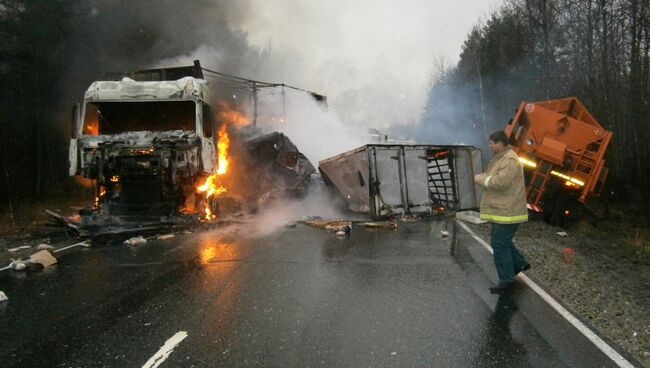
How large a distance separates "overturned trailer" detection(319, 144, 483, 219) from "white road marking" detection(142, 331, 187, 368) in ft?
23.4

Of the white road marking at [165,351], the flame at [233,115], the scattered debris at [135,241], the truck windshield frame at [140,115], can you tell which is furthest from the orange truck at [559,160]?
the flame at [233,115]

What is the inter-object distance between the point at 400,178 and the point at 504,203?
5.74 meters

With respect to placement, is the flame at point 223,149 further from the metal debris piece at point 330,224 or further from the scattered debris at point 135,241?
the scattered debris at point 135,241

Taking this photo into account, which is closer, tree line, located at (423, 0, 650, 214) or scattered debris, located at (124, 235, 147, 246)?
scattered debris, located at (124, 235, 147, 246)

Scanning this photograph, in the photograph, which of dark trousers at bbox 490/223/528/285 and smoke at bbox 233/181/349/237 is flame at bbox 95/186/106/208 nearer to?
smoke at bbox 233/181/349/237

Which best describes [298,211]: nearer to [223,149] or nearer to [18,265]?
[223,149]

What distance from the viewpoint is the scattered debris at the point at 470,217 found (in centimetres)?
990

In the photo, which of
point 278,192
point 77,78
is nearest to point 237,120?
point 278,192

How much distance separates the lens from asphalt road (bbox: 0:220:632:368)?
10.5ft

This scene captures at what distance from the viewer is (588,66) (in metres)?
16.0

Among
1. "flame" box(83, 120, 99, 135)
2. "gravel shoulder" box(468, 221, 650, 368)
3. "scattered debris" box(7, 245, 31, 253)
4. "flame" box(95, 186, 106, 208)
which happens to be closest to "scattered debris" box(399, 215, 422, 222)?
"gravel shoulder" box(468, 221, 650, 368)

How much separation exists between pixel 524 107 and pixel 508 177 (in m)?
6.16

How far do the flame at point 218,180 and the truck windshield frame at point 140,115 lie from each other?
4.02ft

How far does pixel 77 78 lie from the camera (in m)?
18.8
